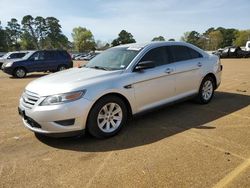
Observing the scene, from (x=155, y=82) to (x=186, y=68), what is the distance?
3.75 ft

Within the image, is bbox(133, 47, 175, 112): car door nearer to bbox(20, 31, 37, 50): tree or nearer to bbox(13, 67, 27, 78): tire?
bbox(13, 67, 27, 78): tire

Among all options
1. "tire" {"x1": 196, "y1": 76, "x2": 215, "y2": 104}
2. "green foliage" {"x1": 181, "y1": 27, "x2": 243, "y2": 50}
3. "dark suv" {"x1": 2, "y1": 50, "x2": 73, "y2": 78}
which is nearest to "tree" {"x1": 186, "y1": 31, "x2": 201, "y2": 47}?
"green foliage" {"x1": 181, "y1": 27, "x2": 243, "y2": 50}

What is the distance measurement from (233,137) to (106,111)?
85.4 inches

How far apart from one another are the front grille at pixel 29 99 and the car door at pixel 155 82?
175 centimetres

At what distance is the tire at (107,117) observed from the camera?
5219 mm

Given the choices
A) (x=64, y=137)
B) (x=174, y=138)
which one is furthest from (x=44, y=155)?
(x=174, y=138)

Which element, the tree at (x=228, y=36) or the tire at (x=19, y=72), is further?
the tree at (x=228, y=36)

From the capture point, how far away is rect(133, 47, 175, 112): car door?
19.3 feet

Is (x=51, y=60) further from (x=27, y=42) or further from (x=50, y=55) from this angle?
(x=27, y=42)

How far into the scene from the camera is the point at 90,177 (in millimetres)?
4023

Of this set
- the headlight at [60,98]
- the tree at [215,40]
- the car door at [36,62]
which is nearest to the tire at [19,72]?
the car door at [36,62]

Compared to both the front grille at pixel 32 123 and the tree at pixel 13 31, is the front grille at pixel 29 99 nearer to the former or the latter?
the front grille at pixel 32 123

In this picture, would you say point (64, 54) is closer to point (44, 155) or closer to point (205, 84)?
point (205, 84)

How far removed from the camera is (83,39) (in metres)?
122
